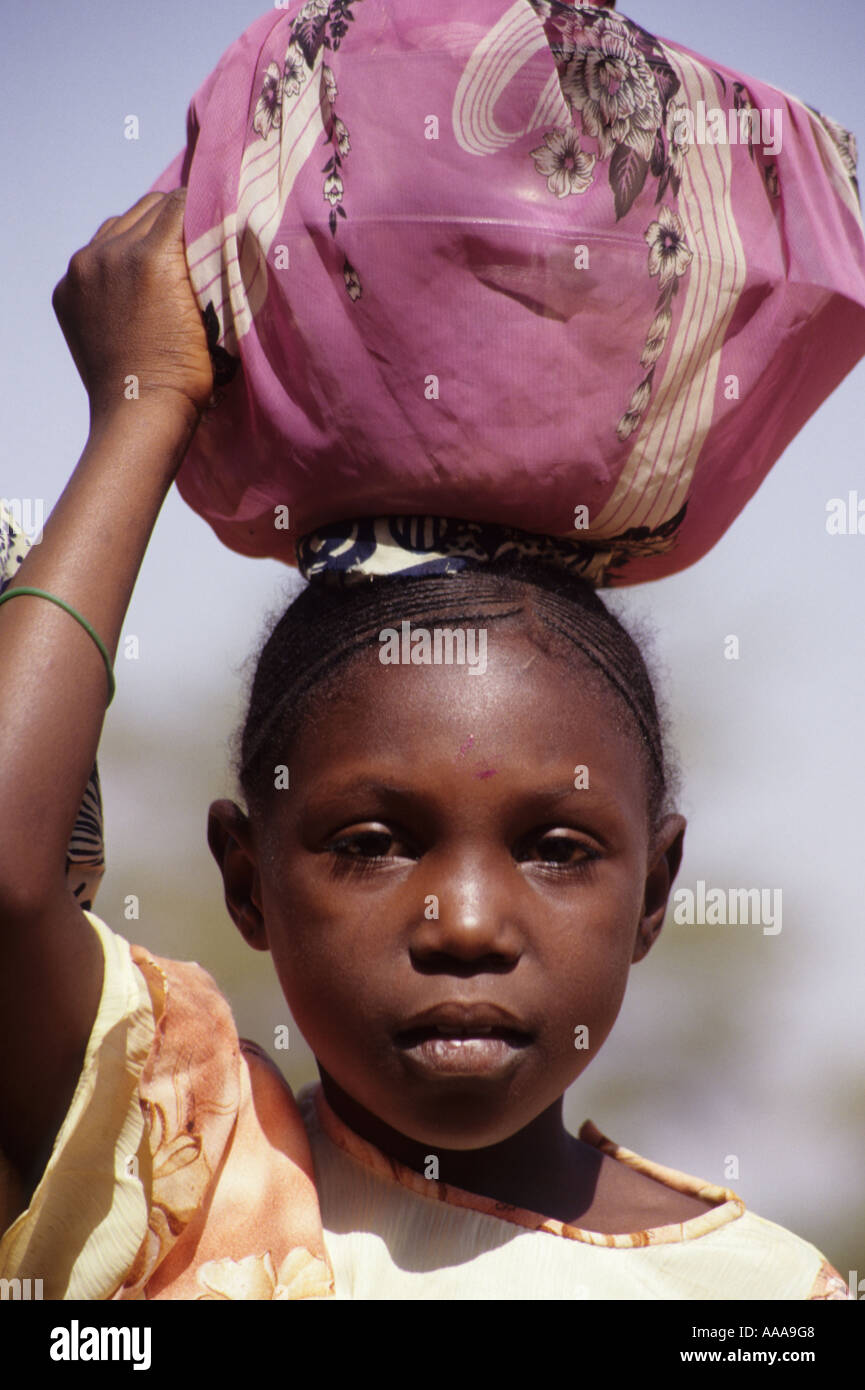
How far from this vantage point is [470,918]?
1508mm

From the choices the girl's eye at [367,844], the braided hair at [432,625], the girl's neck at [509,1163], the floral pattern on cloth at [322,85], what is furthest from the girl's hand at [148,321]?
the girl's neck at [509,1163]

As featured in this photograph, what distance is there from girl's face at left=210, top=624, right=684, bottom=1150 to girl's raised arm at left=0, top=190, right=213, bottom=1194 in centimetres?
27

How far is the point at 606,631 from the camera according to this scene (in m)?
1.79

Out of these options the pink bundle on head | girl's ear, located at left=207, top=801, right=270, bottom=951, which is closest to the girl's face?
girl's ear, located at left=207, top=801, right=270, bottom=951

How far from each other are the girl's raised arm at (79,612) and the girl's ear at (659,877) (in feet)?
2.34

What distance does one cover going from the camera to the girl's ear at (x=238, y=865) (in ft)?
5.94

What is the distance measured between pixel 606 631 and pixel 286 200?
637 mm

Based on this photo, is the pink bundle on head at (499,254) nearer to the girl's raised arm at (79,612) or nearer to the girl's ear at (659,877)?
the girl's raised arm at (79,612)

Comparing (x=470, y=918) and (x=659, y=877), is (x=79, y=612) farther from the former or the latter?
(x=659, y=877)

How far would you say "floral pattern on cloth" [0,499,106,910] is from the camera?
1.79 meters

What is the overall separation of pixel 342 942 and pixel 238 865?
11.5 inches

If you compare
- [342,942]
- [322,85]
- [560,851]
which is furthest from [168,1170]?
[322,85]

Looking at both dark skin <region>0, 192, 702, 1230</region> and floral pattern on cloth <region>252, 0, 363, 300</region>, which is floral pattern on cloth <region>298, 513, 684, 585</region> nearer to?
dark skin <region>0, 192, 702, 1230</region>

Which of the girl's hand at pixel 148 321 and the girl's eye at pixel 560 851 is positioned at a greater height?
the girl's hand at pixel 148 321
